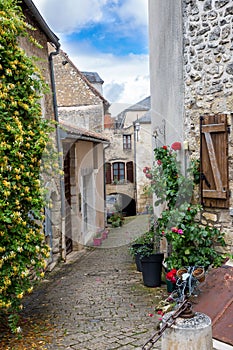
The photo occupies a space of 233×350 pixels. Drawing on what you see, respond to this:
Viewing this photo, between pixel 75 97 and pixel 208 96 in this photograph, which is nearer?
pixel 208 96

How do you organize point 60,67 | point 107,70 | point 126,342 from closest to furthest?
point 126,342 < point 60,67 < point 107,70

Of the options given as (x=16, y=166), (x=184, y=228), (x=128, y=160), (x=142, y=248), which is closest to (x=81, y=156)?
(x=142, y=248)

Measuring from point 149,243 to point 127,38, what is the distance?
9349mm

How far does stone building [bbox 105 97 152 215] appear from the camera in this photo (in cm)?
2400

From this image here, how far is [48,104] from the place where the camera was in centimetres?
884

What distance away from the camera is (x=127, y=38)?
15.0 metres

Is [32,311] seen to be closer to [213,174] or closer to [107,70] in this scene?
[213,174]

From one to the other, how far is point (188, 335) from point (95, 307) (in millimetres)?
2756

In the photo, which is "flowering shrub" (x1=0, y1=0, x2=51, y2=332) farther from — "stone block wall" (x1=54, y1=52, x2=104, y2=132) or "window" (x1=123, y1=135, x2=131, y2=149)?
"window" (x1=123, y1=135, x2=131, y2=149)

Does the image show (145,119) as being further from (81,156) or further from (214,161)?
(214,161)

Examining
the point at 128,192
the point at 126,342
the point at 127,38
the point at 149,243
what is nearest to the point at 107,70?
the point at 127,38

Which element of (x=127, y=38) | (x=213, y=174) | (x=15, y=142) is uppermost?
(x=127, y=38)

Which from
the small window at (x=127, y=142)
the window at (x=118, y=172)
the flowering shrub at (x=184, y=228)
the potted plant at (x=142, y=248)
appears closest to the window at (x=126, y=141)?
the small window at (x=127, y=142)

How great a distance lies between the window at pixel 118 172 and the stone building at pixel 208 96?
17654mm
